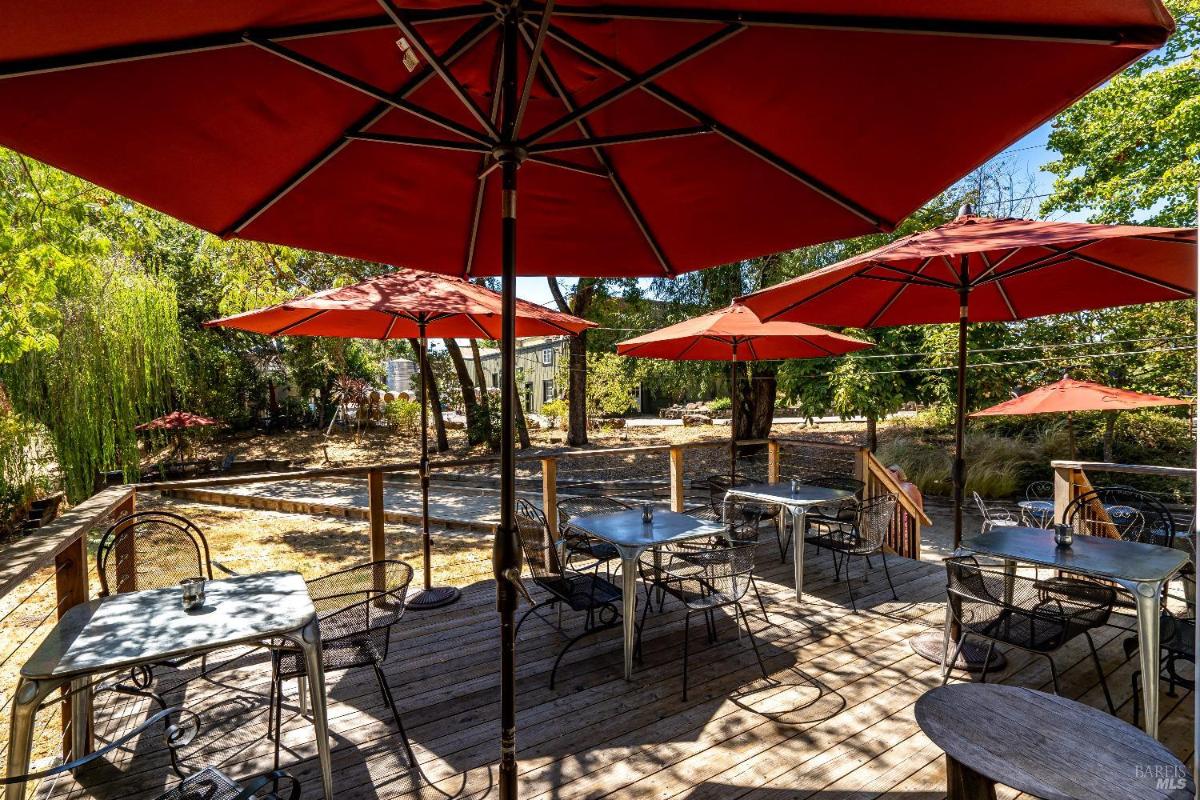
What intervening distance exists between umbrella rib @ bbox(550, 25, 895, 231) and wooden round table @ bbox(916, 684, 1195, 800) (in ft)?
5.93

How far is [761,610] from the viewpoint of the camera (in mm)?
4504

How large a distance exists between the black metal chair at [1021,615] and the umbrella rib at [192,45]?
3415 mm

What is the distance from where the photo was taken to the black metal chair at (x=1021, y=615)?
2.92m

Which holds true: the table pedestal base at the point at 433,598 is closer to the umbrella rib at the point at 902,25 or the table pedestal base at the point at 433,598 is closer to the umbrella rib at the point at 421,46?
the umbrella rib at the point at 421,46

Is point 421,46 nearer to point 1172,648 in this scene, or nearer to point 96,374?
point 1172,648

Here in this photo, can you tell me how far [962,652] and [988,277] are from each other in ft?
7.94

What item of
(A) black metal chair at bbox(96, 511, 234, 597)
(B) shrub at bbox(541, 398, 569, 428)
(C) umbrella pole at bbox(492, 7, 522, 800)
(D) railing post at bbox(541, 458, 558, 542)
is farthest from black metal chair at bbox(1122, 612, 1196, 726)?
(B) shrub at bbox(541, 398, 569, 428)

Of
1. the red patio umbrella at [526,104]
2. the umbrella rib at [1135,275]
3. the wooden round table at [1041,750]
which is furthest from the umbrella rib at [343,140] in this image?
the umbrella rib at [1135,275]

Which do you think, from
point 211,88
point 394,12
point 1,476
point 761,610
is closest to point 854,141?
point 394,12

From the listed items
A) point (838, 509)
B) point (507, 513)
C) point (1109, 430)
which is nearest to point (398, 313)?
A: point (507, 513)

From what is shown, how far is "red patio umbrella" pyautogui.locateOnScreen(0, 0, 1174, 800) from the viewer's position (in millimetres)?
1425

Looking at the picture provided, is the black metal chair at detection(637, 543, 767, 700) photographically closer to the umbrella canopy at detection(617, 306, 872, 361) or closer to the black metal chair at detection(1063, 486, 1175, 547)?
the umbrella canopy at detection(617, 306, 872, 361)

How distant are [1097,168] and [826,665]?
46.2 ft

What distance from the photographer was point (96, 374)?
9336 millimetres
